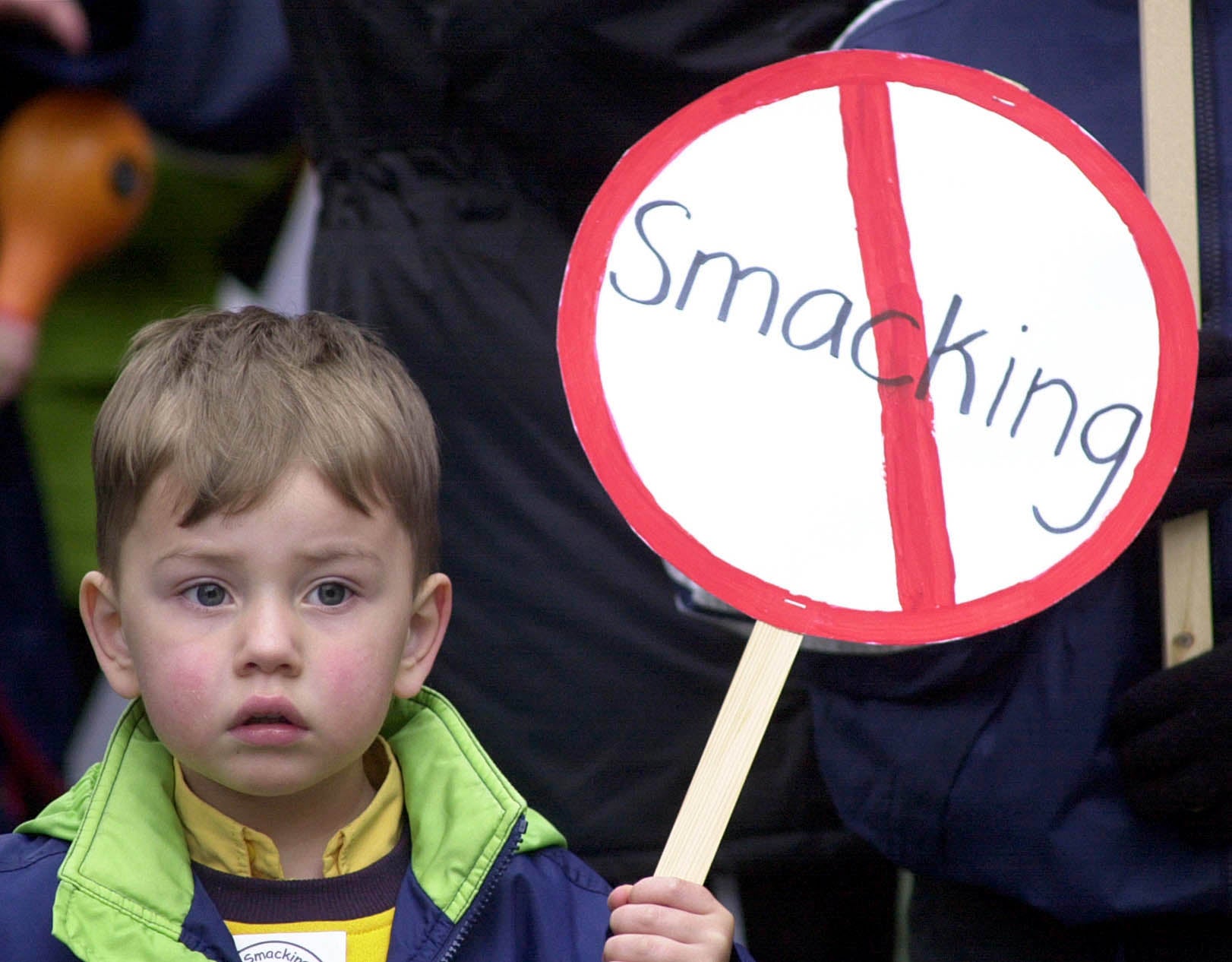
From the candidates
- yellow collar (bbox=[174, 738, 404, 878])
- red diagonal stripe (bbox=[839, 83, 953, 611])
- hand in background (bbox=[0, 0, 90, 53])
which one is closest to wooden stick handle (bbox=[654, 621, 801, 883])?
red diagonal stripe (bbox=[839, 83, 953, 611])

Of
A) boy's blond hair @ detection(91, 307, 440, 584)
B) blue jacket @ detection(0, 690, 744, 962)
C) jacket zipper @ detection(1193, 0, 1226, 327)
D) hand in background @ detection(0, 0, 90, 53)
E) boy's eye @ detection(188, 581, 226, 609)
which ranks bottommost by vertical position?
blue jacket @ detection(0, 690, 744, 962)

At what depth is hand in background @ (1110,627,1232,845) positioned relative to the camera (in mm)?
1238

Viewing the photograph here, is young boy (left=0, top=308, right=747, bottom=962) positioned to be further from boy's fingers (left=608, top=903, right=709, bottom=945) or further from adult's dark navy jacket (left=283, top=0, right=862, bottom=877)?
adult's dark navy jacket (left=283, top=0, right=862, bottom=877)

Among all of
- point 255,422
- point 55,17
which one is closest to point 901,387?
point 255,422

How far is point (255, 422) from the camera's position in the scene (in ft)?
3.85

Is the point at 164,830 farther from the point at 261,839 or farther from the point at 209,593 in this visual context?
the point at 209,593

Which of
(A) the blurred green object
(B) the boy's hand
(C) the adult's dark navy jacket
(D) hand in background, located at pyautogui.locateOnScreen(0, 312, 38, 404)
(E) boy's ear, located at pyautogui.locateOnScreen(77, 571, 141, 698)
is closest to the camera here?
(B) the boy's hand

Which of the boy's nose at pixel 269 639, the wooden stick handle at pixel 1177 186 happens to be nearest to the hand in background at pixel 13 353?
the boy's nose at pixel 269 639

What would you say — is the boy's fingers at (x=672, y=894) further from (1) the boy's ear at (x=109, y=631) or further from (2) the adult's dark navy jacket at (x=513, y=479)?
(2) the adult's dark navy jacket at (x=513, y=479)

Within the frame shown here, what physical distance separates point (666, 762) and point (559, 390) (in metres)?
0.42

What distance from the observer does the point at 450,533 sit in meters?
1.78

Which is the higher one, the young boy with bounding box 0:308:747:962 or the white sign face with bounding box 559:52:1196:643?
the white sign face with bounding box 559:52:1196:643

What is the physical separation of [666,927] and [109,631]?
1.50 feet

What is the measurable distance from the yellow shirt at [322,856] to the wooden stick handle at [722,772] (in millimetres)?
216
